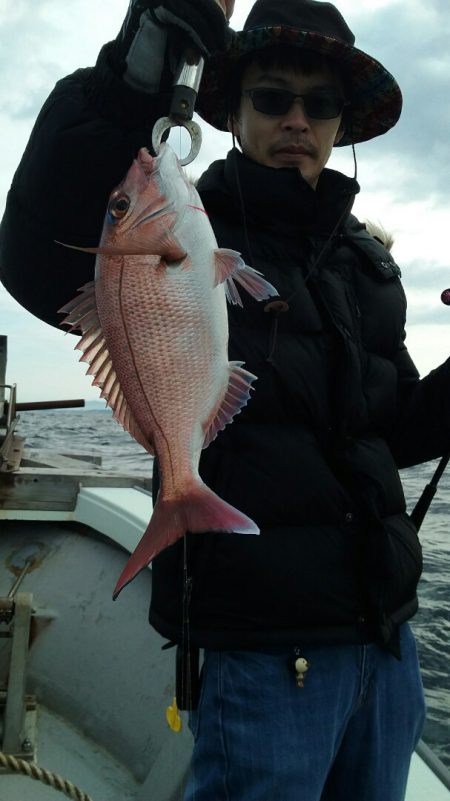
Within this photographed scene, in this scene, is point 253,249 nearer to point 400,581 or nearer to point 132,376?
point 132,376

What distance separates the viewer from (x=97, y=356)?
58.9 inches

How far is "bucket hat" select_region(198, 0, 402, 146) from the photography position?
1903 millimetres

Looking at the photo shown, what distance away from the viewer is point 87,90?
1.60 m

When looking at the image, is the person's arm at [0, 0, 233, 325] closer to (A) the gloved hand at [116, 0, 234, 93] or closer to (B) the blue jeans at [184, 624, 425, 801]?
(A) the gloved hand at [116, 0, 234, 93]

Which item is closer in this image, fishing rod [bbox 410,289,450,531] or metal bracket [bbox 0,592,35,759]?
fishing rod [bbox 410,289,450,531]

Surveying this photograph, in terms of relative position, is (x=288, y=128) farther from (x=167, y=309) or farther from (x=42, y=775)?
(x=42, y=775)

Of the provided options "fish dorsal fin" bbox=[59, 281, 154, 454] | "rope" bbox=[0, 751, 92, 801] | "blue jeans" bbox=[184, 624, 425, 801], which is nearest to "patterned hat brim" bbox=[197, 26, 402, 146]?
"fish dorsal fin" bbox=[59, 281, 154, 454]

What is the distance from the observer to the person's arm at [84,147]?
1.40m

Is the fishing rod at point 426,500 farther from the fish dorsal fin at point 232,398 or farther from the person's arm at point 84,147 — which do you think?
the person's arm at point 84,147

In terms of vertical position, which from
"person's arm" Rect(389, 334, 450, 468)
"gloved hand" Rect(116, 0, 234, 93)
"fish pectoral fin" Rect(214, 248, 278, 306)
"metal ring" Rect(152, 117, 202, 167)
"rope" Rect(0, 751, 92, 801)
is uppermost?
"gloved hand" Rect(116, 0, 234, 93)

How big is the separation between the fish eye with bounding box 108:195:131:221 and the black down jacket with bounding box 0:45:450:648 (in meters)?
0.23

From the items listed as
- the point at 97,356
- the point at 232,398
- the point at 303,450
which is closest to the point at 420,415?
the point at 303,450

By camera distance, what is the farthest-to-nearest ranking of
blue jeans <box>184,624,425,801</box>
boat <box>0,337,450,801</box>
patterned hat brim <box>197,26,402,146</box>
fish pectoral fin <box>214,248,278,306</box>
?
boat <box>0,337,450,801</box> < patterned hat brim <box>197,26,402,146</box> < blue jeans <box>184,624,425,801</box> < fish pectoral fin <box>214,248,278,306</box>

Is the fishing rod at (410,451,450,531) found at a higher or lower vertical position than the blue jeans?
higher
